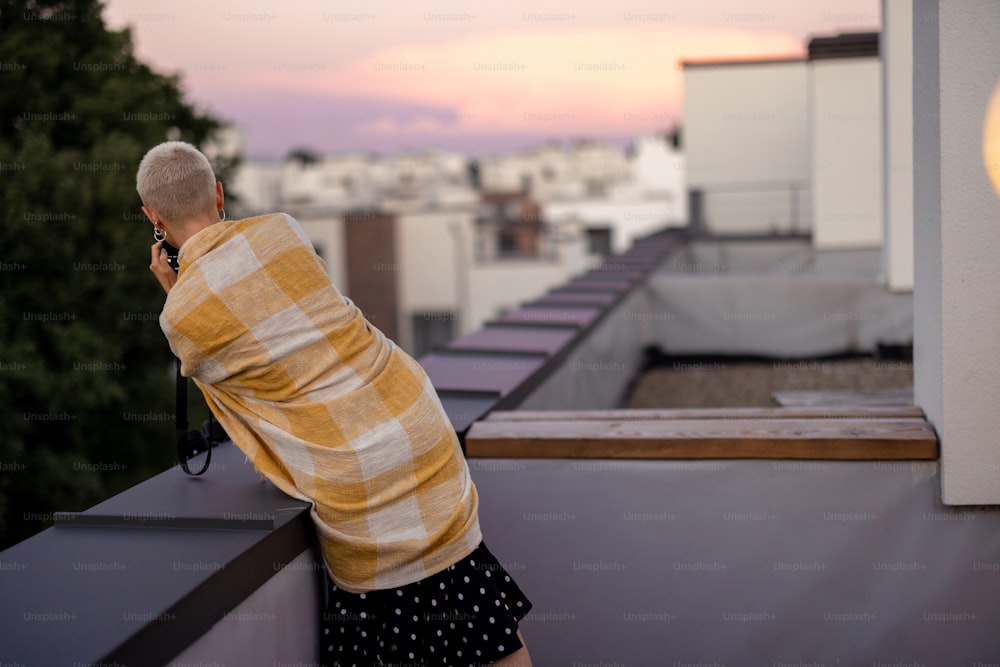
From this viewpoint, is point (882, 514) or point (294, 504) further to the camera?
point (882, 514)

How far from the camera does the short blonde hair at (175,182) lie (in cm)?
194

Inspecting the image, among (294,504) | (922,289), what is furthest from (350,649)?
(922,289)

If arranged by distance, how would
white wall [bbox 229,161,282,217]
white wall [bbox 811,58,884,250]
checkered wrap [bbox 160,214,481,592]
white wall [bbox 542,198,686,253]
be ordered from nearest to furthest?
checkered wrap [bbox 160,214,481,592] < white wall [bbox 811,58,884,250] < white wall [bbox 542,198,686,253] < white wall [bbox 229,161,282,217]

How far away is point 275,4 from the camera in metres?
6.83

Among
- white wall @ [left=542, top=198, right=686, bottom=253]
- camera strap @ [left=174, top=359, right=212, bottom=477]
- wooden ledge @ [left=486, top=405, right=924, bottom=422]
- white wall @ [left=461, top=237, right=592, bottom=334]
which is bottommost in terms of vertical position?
white wall @ [left=461, top=237, right=592, bottom=334]

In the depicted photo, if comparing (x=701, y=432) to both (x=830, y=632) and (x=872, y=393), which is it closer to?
(x=830, y=632)

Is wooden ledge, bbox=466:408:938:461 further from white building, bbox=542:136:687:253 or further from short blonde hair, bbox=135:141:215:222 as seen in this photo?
white building, bbox=542:136:687:253

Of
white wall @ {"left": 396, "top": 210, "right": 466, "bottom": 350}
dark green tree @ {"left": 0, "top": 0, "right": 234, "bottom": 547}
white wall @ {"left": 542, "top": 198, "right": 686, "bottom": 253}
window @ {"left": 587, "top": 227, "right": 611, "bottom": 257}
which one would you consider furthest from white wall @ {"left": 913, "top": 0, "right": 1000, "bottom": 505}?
window @ {"left": 587, "top": 227, "right": 611, "bottom": 257}

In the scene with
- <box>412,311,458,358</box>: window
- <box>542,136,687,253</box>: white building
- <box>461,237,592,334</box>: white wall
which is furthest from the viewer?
<box>542,136,687,253</box>: white building

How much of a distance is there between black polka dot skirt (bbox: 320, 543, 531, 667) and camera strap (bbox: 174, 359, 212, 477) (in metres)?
0.51

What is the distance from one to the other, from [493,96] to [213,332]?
2829cm

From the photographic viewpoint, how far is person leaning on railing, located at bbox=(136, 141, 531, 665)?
6.35 ft

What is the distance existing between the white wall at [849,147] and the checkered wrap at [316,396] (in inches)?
402

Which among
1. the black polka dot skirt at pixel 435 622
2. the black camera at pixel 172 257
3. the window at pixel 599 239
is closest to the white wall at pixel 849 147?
the black polka dot skirt at pixel 435 622
